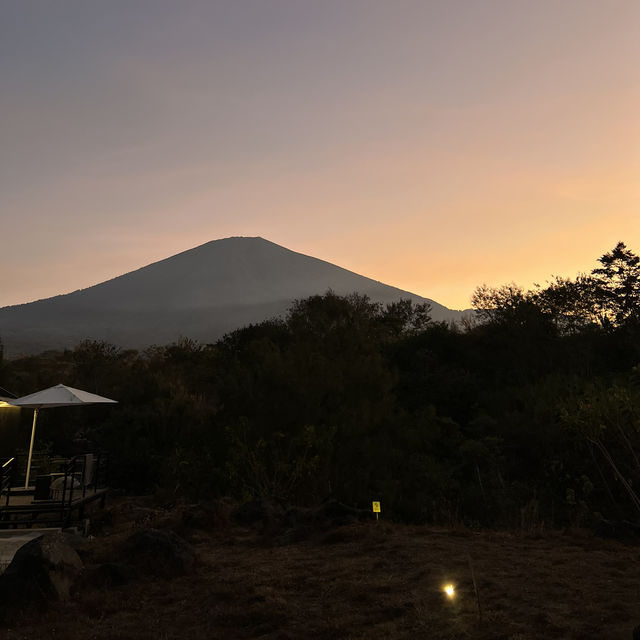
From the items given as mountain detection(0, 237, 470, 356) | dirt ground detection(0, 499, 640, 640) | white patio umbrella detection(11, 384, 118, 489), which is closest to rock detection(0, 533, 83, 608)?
dirt ground detection(0, 499, 640, 640)

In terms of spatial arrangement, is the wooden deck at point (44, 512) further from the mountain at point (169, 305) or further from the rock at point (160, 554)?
the mountain at point (169, 305)

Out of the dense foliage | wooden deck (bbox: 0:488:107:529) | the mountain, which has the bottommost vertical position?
wooden deck (bbox: 0:488:107:529)

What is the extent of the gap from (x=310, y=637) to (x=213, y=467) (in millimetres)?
7138

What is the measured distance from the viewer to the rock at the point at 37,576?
499 centimetres

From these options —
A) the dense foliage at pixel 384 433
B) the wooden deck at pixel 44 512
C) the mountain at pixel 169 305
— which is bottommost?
the wooden deck at pixel 44 512

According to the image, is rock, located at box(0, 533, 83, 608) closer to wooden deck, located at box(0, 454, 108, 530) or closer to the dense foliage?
wooden deck, located at box(0, 454, 108, 530)

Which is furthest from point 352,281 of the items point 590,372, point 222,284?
point 590,372

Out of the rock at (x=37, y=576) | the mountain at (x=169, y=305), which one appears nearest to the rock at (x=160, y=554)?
the rock at (x=37, y=576)

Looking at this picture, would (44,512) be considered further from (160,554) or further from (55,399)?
(160,554)

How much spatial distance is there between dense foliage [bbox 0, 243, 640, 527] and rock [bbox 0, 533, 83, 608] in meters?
4.82

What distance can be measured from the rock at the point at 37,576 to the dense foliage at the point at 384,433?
15.8 ft

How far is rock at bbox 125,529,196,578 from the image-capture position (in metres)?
6.04

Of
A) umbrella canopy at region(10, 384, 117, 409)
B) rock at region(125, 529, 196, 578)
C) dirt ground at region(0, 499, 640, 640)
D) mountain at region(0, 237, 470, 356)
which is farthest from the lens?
mountain at region(0, 237, 470, 356)

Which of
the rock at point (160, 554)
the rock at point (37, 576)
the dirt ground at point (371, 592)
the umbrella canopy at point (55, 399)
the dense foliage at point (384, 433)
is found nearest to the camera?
the dirt ground at point (371, 592)
